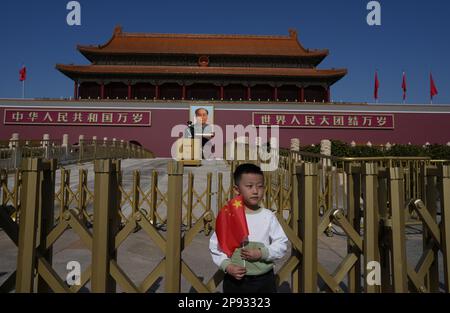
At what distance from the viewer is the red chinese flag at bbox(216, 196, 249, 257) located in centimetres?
181

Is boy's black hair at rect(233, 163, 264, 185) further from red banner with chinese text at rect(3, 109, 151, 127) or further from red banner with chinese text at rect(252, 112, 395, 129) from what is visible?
red banner with chinese text at rect(3, 109, 151, 127)

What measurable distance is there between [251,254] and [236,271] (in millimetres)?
124

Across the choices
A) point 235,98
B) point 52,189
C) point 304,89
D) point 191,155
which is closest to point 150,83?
point 235,98

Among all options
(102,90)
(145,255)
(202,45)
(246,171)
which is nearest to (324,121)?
(202,45)

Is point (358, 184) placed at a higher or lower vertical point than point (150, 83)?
lower

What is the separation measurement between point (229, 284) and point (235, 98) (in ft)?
89.8

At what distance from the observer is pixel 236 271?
5.78 ft

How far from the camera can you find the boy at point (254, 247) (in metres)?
1.82

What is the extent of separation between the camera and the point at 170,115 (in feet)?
79.4

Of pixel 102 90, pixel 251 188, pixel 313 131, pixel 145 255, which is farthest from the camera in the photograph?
pixel 102 90

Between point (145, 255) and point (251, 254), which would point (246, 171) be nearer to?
point (251, 254)

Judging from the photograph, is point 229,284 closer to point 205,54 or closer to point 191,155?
point 191,155
